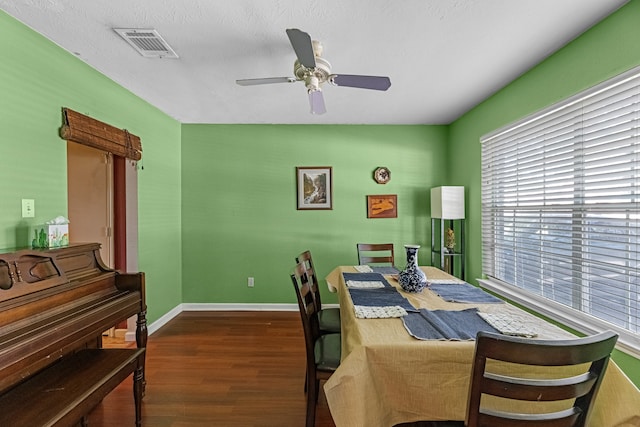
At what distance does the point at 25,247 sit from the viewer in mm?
1838

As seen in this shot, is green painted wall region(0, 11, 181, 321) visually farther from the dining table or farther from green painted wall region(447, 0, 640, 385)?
green painted wall region(447, 0, 640, 385)

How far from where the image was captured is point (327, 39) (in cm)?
203

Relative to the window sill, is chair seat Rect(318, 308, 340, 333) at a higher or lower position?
lower

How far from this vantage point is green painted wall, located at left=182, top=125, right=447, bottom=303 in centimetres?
402

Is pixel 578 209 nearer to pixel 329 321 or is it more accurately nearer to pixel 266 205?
pixel 329 321

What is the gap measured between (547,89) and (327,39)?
169 cm

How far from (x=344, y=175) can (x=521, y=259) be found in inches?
85.4

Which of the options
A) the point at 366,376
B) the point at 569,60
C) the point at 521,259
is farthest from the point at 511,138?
the point at 366,376

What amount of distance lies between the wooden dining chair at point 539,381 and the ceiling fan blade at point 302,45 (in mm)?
1460

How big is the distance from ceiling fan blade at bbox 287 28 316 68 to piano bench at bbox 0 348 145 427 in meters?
1.99

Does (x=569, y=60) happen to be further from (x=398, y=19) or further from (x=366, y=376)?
(x=366, y=376)

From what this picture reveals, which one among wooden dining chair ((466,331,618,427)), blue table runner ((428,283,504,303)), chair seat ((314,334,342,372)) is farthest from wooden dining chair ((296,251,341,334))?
wooden dining chair ((466,331,618,427))

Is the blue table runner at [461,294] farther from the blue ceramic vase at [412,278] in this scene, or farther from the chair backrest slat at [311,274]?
the chair backrest slat at [311,274]

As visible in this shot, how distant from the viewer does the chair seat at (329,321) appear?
2.30 metres
